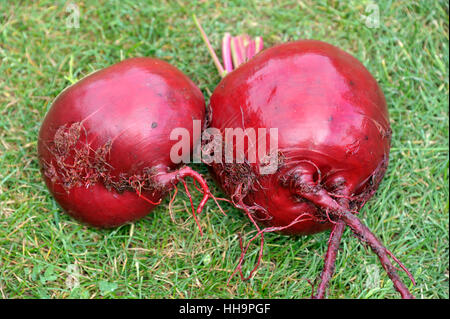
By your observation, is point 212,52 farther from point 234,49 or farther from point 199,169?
point 199,169

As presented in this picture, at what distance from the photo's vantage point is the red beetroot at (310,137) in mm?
2344

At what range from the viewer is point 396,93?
3357mm

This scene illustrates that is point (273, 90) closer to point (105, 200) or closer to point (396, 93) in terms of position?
point (105, 200)

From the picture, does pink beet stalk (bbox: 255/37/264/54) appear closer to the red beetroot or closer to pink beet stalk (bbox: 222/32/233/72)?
pink beet stalk (bbox: 222/32/233/72)

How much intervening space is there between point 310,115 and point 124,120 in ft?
3.46

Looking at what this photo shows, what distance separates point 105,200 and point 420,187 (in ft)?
7.37

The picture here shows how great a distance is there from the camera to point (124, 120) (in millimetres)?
2465

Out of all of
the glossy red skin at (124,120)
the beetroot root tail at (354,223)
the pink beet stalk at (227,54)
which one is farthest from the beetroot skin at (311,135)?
the pink beet stalk at (227,54)

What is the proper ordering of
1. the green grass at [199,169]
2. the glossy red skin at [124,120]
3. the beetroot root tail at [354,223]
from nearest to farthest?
1. the beetroot root tail at [354,223]
2. the glossy red skin at [124,120]
3. the green grass at [199,169]

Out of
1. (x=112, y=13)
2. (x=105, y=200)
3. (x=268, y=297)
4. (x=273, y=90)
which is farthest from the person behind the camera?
(x=112, y=13)

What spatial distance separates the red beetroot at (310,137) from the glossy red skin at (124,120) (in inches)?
11.8

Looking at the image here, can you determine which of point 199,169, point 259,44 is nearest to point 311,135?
point 199,169

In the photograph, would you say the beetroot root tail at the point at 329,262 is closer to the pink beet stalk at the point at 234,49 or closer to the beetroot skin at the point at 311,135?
the beetroot skin at the point at 311,135

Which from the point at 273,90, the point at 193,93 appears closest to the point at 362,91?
the point at 273,90
